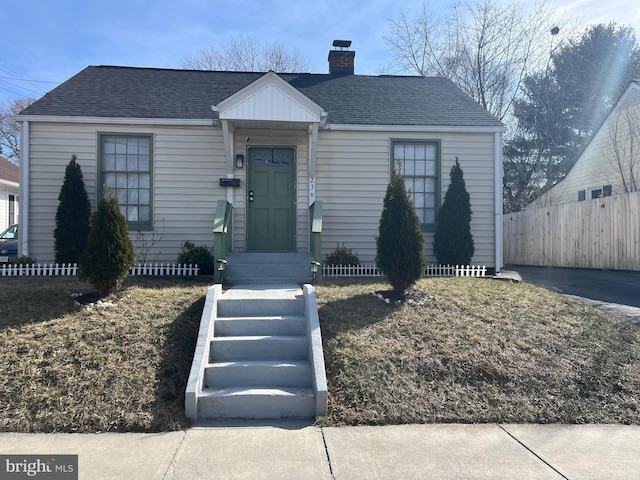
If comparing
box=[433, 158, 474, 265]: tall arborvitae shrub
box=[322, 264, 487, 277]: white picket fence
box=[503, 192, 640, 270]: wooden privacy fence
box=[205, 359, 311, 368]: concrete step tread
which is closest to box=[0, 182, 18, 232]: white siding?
box=[322, 264, 487, 277]: white picket fence

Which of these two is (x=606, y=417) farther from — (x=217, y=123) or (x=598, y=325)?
(x=217, y=123)

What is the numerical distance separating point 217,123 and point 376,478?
7.63 metres

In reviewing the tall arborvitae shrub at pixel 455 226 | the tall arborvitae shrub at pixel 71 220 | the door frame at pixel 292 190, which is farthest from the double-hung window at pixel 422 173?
the tall arborvitae shrub at pixel 71 220


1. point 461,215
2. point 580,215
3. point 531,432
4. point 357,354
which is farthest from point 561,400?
point 580,215

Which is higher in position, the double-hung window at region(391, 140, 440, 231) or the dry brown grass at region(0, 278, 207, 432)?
the double-hung window at region(391, 140, 440, 231)

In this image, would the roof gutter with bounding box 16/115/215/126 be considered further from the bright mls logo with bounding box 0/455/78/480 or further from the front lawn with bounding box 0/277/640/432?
the bright mls logo with bounding box 0/455/78/480

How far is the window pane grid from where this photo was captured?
366 inches

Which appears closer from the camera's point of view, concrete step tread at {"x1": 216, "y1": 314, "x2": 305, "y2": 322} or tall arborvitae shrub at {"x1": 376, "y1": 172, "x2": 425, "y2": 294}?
concrete step tread at {"x1": 216, "y1": 314, "x2": 305, "y2": 322}

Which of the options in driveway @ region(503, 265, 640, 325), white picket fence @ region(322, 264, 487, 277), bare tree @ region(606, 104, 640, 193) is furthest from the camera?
bare tree @ region(606, 104, 640, 193)

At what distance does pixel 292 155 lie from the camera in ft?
31.6

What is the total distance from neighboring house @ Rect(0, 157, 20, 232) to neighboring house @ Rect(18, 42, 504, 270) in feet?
37.5

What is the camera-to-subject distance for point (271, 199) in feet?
31.4

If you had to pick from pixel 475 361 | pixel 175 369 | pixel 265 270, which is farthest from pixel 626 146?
pixel 175 369

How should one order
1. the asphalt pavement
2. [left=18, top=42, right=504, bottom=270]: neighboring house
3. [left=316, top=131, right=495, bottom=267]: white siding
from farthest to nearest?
[left=316, top=131, right=495, bottom=267]: white siding < [left=18, top=42, right=504, bottom=270]: neighboring house < the asphalt pavement
